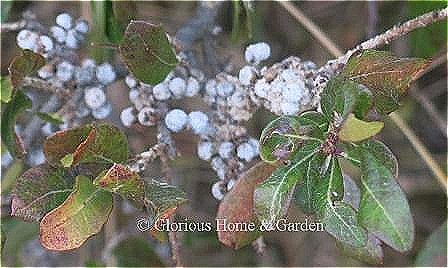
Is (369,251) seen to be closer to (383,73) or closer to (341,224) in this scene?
(341,224)

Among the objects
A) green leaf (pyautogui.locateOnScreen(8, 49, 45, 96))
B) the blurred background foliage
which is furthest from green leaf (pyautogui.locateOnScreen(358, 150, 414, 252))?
the blurred background foliage

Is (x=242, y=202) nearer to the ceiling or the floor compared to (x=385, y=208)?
nearer to the floor

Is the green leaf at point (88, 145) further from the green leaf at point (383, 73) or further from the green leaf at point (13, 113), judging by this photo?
the green leaf at point (383, 73)

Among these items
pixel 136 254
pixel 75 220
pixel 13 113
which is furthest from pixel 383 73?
pixel 136 254

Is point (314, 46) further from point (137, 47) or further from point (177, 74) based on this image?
point (137, 47)

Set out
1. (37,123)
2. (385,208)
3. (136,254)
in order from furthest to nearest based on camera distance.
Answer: (136,254) < (37,123) < (385,208)

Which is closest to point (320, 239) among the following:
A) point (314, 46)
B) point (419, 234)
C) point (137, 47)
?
point (419, 234)

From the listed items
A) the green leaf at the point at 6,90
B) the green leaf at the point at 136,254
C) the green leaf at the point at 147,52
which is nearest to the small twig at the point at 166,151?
the green leaf at the point at 147,52
